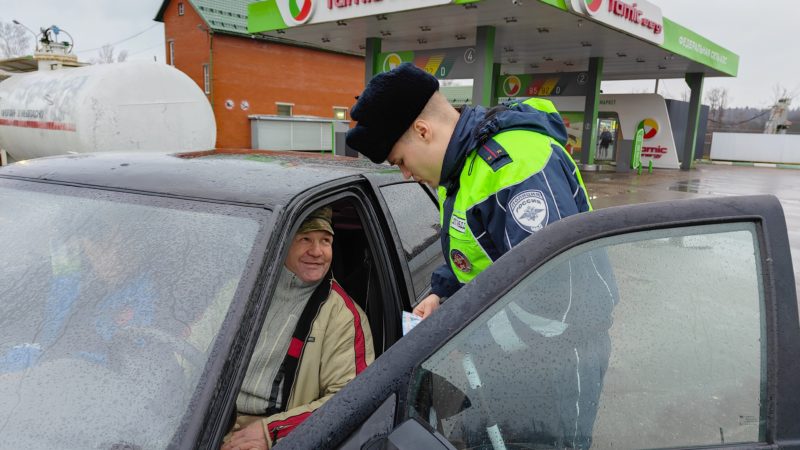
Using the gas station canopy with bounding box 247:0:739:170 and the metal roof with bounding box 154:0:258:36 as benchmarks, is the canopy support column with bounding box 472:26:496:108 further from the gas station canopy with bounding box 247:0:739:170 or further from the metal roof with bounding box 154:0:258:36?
the metal roof with bounding box 154:0:258:36

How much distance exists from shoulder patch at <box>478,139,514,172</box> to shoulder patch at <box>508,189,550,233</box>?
5.1 inches

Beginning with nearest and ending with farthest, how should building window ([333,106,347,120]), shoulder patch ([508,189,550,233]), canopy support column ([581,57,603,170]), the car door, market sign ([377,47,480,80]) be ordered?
the car door
shoulder patch ([508,189,550,233])
market sign ([377,47,480,80])
canopy support column ([581,57,603,170])
building window ([333,106,347,120])

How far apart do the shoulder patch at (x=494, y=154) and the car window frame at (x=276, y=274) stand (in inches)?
21.0

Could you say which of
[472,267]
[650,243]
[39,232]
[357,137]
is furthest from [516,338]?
[39,232]

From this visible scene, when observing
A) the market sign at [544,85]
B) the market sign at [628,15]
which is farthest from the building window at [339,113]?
the market sign at [628,15]

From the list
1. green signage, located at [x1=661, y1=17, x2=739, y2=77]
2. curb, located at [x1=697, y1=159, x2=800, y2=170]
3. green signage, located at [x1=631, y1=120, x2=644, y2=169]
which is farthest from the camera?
curb, located at [x1=697, y1=159, x2=800, y2=170]

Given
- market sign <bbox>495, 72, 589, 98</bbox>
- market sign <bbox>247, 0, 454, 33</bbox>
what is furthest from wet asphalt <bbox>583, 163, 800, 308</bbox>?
market sign <bbox>247, 0, 454, 33</bbox>

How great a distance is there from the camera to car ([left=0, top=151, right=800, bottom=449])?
1073mm

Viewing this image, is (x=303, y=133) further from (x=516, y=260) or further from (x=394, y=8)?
(x=516, y=260)

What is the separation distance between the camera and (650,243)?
1.23 meters

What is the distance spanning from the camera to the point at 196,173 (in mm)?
1833

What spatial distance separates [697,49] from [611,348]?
1953cm

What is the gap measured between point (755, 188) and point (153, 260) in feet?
56.9

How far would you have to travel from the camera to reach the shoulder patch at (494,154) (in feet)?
5.11
